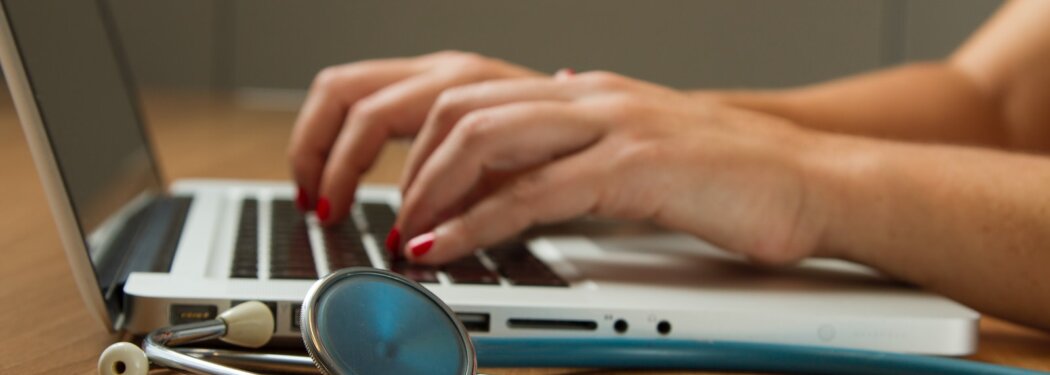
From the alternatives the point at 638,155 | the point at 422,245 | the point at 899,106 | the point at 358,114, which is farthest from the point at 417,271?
the point at 899,106

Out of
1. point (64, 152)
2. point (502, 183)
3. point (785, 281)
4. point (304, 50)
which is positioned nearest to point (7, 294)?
point (64, 152)

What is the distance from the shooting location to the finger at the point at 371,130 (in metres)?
0.76

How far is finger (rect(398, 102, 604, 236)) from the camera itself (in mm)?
599

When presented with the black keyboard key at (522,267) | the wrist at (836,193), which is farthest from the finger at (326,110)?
the wrist at (836,193)

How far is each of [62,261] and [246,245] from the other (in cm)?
12

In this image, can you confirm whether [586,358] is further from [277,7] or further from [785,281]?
[277,7]

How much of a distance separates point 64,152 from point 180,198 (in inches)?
11.1

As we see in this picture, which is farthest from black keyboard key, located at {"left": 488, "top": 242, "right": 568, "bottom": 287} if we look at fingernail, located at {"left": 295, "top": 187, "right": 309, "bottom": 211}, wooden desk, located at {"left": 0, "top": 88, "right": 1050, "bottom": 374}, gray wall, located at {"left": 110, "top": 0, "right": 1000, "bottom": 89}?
gray wall, located at {"left": 110, "top": 0, "right": 1000, "bottom": 89}

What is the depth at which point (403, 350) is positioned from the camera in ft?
1.15

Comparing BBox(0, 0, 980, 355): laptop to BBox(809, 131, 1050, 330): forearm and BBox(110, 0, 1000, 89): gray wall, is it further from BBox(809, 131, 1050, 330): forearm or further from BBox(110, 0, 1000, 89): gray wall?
BBox(110, 0, 1000, 89): gray wall

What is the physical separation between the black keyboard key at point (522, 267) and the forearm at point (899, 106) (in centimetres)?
34

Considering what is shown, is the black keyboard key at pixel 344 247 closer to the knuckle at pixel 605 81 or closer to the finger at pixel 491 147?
the finger at pixel 491 147

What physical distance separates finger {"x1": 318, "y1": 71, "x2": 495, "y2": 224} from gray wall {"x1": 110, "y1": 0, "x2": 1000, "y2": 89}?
78.4 inches

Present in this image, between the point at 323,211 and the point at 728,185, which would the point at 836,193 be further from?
the point at 323,211
